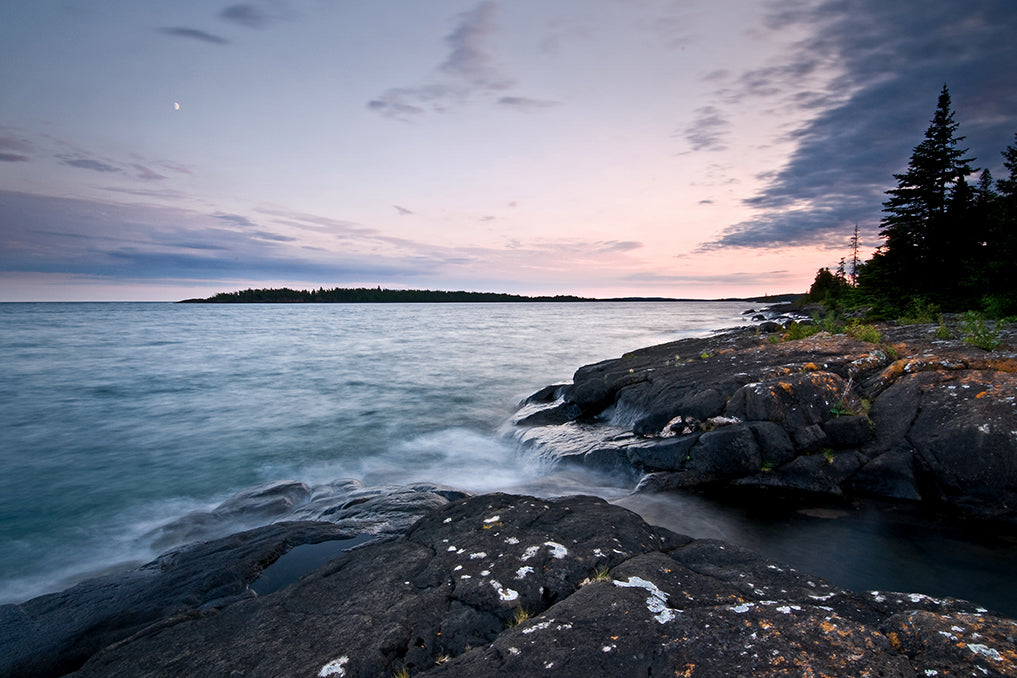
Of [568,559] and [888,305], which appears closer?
[568,559]

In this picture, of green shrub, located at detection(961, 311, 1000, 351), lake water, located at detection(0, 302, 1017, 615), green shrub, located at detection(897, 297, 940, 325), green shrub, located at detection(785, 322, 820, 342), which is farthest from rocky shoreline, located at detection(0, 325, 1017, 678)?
green shrub, located at detection(897, 297, 940, 325)

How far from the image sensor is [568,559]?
4777 millimetres

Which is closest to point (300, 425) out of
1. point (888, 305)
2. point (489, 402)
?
→ point (489, 402)

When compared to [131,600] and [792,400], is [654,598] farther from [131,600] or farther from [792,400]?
[792,400]

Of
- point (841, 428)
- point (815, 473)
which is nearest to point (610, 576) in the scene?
point (815, 473)

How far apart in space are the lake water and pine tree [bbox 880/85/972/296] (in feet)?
62.2

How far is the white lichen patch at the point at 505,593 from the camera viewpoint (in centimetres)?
428

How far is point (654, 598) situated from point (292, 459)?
13.2 m

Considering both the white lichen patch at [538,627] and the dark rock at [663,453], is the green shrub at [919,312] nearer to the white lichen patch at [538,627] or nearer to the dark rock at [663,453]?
the dark rock at [663,453]

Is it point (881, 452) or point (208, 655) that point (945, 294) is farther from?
point (208, 655)

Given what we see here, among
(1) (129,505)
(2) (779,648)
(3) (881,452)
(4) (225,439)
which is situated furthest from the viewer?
(4) (225,439)

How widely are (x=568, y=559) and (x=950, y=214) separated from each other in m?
32.4

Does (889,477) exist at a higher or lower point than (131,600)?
higher

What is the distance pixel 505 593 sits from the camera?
4.35m
